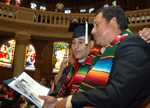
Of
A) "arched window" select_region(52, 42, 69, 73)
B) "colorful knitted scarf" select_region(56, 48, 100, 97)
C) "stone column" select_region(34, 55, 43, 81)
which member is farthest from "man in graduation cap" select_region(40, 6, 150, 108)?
"arched window" select_region(52, 42, 69, 73)

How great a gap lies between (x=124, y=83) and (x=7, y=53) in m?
13.4

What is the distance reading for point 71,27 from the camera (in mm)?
2398

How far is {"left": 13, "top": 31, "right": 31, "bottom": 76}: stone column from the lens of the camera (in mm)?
8102

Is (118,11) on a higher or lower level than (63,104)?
higher

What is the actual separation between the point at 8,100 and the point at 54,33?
16.9 feet

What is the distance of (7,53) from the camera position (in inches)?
506

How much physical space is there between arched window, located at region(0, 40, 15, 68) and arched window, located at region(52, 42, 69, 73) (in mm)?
3683

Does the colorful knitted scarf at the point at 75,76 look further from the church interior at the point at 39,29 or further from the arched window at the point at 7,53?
the arched window at the point at 7,53

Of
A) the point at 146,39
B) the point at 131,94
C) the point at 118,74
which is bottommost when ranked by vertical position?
the point at 131,94

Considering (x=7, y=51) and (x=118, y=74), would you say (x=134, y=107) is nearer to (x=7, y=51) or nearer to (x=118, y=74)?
(x=118, y=74)

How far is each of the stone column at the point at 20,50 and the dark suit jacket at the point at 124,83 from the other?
770cm

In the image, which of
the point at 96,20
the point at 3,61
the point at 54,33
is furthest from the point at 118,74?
the point at 3,61

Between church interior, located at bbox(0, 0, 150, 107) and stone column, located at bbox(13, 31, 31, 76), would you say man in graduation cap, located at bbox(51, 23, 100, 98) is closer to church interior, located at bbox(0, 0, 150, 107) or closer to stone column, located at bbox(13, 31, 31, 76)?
stone column, located at bbox(13, 31, 31, 76)

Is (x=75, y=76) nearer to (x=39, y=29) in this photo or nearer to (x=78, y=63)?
(x=78, y=63)
